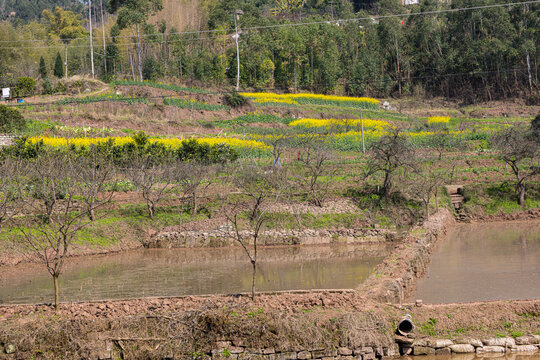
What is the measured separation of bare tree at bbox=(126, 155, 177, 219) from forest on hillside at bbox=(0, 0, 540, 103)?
38.5 meters

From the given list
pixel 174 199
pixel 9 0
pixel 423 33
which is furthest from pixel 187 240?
pixel 9 0

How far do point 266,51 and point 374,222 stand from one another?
5431 centimetres

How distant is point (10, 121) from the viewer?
46.5m

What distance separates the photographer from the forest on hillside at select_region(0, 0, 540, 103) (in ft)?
247

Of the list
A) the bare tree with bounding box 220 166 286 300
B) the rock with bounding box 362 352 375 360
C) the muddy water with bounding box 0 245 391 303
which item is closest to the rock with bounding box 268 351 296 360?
the rock with bounding box 362 352 375 360

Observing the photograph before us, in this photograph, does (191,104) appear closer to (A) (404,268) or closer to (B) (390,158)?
(B) (390,158)

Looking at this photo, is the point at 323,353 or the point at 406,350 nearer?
the point at 323,353

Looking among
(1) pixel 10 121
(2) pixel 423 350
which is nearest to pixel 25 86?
(1) pixel 10 121

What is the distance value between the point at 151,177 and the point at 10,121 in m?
20.2

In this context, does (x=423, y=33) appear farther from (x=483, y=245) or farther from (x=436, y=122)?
(x=483, y=245)

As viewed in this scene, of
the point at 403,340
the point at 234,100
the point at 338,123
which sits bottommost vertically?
the point at 338,123

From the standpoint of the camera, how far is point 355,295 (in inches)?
678

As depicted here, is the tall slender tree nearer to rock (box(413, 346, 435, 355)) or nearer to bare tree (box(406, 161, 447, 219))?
bare tree (box(406, 161, 447, 219))

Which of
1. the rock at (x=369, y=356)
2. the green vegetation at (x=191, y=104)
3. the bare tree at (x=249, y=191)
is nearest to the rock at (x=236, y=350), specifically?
the rock at (x=369, y=356)
